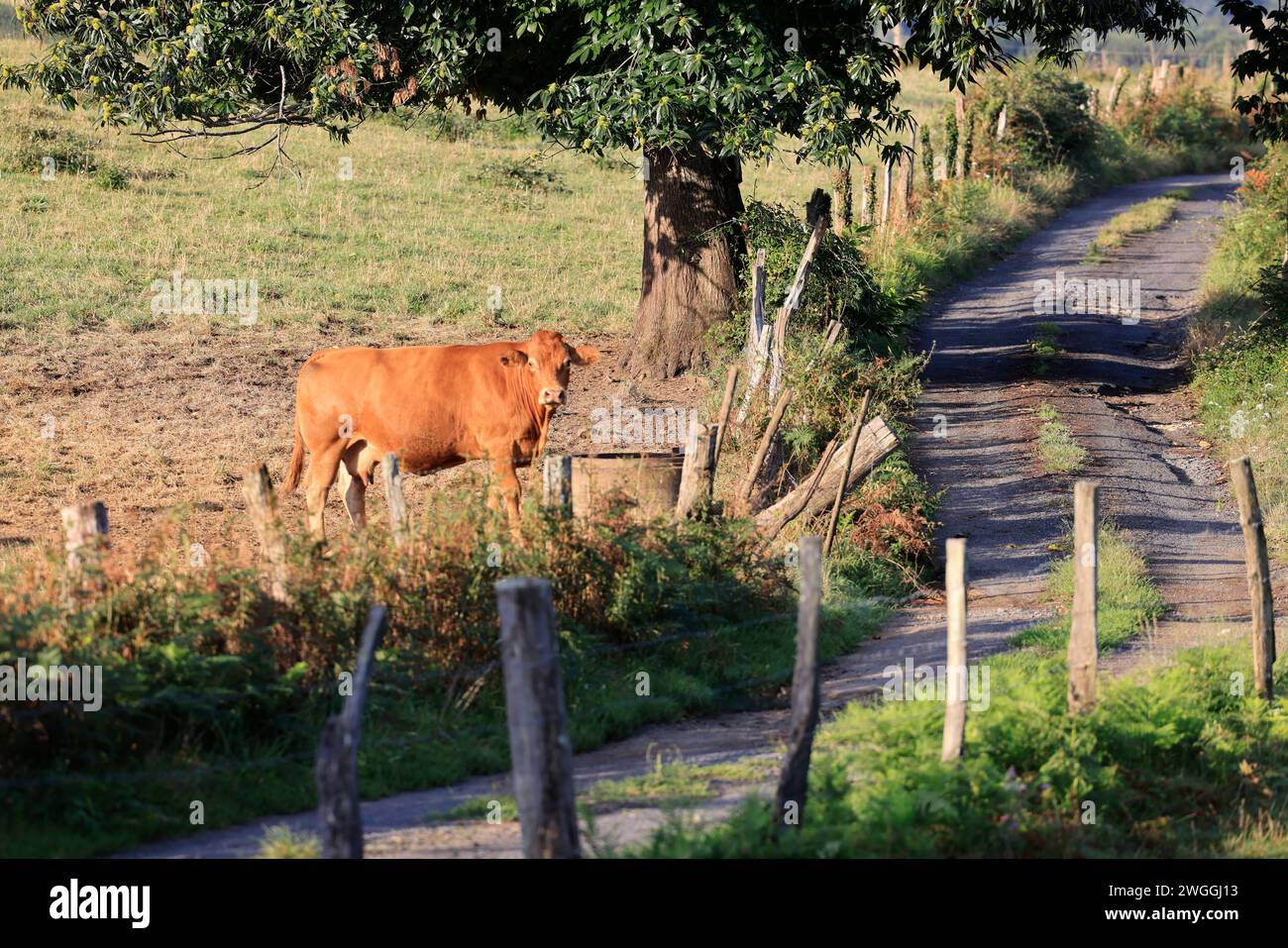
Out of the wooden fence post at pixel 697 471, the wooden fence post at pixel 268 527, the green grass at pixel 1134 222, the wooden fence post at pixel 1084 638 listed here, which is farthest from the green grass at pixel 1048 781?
the green grass at pixel 1134 222

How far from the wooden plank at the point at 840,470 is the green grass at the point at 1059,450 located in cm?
473

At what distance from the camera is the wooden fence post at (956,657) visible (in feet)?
24.6

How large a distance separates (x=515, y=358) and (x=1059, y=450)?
7342 mm

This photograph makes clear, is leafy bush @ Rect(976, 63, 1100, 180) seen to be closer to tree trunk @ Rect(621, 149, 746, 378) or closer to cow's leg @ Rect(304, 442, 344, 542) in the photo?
tree trunk @ Rect(621, 149, 746, 378)

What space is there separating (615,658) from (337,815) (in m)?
4.24

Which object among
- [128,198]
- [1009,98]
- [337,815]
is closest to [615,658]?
[337,815]

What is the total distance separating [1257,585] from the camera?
9375 millimetres

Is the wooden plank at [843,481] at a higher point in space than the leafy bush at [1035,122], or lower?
lower

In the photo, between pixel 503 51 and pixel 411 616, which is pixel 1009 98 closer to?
pixel 503 51

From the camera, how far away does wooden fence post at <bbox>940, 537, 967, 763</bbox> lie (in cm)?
751

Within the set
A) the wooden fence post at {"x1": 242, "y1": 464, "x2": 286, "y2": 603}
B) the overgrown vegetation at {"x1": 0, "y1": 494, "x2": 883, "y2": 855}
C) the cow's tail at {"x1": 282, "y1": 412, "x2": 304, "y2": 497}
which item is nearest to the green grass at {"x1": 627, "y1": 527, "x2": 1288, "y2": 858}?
the overgrown vegetation at {"x1": 0, "y1": 494, "x2": 883, "y2": 855}

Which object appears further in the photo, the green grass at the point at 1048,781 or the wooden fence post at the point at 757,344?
the wooden fence post at the point at 757,344

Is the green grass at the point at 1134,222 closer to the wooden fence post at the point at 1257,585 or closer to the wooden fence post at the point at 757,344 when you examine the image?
the wooden fence post at the point at 757,344

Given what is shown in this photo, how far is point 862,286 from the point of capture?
18672 mm
